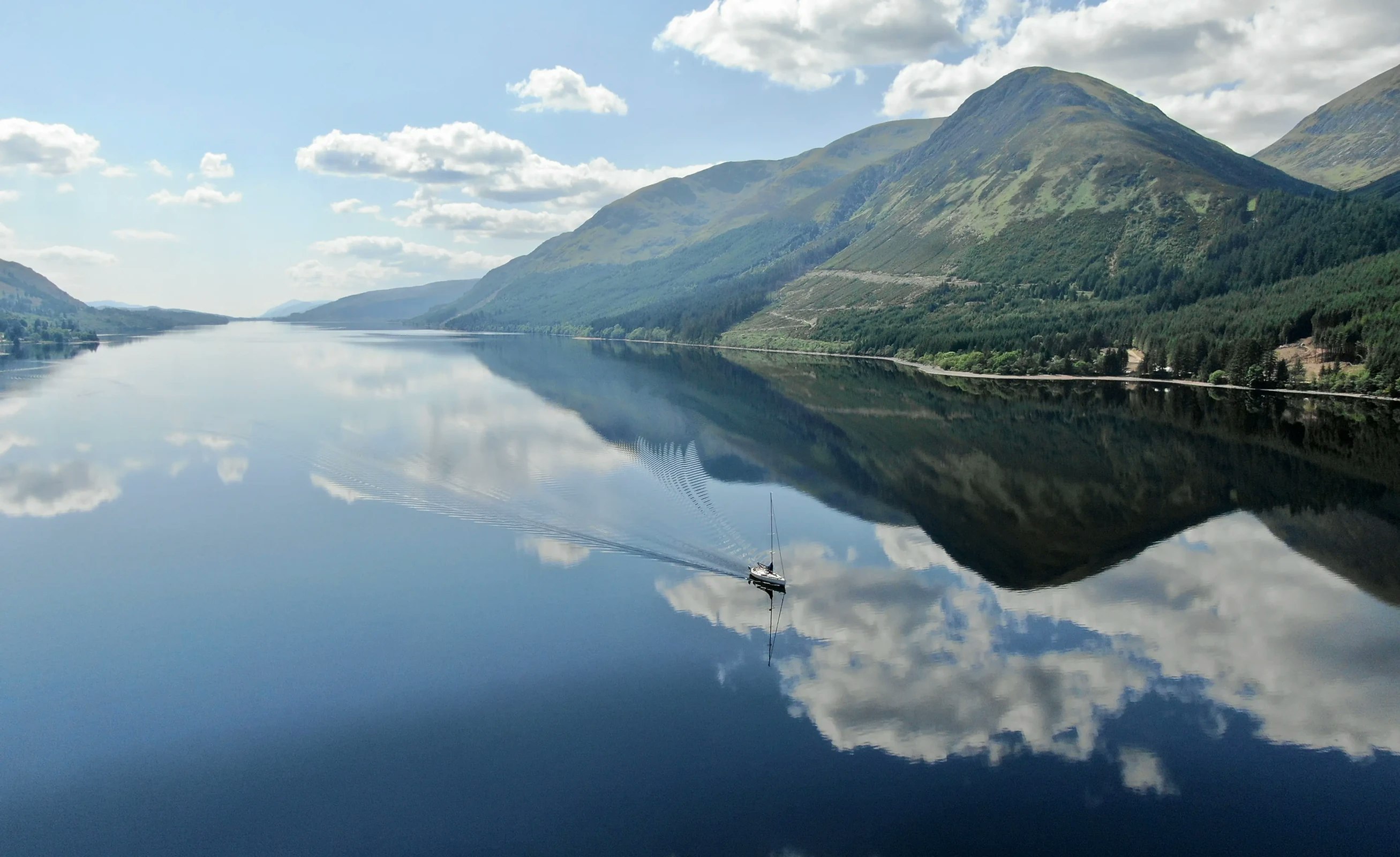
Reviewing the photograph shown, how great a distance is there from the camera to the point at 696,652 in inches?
1359

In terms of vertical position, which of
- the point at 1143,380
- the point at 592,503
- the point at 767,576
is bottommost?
the point at 767,576

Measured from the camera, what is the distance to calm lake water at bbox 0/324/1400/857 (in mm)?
24078

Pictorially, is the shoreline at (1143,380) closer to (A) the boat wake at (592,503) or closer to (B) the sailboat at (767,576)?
(A) the boat wake at (592,503)

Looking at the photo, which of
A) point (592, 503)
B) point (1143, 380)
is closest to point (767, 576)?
point (592, 503)

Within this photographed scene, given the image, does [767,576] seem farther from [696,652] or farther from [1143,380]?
[1143,380]

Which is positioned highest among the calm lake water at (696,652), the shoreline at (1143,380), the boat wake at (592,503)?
the shoreline at (1143,380)

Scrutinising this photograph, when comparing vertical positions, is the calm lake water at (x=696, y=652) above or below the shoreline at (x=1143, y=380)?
below

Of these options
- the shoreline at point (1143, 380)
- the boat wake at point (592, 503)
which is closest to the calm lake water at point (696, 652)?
the boat wake at point (592, 503)

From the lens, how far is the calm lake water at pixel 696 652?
79.0 ft

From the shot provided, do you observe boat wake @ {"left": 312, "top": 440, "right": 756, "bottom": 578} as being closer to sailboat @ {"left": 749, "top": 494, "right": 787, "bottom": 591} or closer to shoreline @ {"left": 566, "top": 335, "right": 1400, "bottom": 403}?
sailboat @ {"left": 749, "top": 494, "right": 787, "bottom": 591}

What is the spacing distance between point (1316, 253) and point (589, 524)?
7367 inches

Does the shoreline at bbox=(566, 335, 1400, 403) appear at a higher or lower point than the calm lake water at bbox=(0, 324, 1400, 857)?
higher

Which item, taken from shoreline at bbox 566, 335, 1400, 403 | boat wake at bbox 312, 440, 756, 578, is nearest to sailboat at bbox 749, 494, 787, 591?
boat wake at bbox 312, 440, 756, 578

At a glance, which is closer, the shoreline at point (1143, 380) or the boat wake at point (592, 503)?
the boat wake at point (592, 503)
